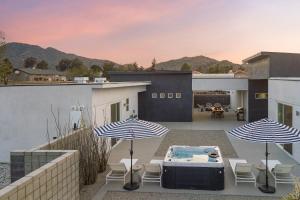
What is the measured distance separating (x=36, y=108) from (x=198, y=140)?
9142mm

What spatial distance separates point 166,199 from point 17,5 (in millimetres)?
19536

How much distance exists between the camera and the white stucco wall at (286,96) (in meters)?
14.9

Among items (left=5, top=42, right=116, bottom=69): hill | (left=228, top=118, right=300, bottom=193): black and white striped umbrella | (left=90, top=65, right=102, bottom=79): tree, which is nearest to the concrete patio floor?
(left=228, top=118, right=300, bottom=193): black and white striped umbrella

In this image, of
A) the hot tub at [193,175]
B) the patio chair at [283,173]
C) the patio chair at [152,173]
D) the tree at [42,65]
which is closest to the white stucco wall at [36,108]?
the patio chair at [152,173]

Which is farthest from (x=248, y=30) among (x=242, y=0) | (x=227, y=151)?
(x=227, y=151)

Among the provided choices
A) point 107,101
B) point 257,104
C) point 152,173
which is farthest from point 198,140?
point 257,104

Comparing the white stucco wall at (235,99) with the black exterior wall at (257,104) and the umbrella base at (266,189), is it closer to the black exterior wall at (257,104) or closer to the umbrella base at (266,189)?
the black exterior wall at (257,104)

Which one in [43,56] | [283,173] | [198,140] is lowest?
[198,140]

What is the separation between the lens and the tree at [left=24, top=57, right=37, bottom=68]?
117 metres

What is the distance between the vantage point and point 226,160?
14.8 m

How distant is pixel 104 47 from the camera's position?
4053 cm

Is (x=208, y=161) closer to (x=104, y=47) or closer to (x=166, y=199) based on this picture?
(x=166, y=199)

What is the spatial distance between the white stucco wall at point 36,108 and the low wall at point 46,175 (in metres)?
6.20

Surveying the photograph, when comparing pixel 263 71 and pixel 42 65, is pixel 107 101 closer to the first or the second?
pixel 263 71
